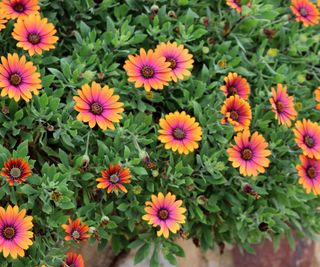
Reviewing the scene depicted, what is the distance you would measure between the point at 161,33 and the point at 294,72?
696mm

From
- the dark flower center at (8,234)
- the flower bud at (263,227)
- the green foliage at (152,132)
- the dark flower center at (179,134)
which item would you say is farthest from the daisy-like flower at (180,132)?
the dark flower center at (8,234)

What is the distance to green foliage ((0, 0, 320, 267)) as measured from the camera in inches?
86.6

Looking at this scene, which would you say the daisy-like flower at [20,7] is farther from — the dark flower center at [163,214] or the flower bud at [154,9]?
the dark flower center at [163,214]

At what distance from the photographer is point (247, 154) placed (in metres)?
2.33

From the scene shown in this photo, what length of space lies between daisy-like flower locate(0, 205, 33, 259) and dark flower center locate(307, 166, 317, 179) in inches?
47.1

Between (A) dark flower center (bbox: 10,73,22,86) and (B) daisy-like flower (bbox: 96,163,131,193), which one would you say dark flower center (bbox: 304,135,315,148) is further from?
(A) dark flower center (bbox: 10,73,22,86)

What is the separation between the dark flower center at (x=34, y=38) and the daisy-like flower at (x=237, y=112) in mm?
792

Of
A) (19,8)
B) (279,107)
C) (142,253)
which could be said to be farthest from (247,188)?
(19,8)

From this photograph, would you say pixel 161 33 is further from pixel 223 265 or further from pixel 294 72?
pixel 223 265

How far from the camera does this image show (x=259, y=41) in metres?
2.86

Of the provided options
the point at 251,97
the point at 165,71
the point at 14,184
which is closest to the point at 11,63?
the point at 14,184

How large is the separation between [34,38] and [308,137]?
1.24 meters

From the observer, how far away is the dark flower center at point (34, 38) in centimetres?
220

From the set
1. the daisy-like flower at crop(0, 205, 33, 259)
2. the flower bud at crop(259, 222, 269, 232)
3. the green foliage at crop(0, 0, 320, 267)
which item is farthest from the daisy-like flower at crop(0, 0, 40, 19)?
the flower bud at crop(259, 222, 269, 232)
